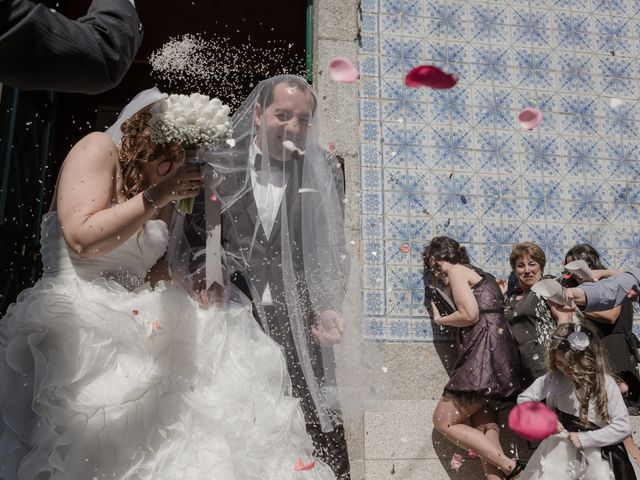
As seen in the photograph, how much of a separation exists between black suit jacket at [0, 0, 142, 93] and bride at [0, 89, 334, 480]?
713mm

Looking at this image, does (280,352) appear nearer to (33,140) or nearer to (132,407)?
(132,407)

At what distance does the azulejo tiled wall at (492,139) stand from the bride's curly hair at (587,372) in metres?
0.99

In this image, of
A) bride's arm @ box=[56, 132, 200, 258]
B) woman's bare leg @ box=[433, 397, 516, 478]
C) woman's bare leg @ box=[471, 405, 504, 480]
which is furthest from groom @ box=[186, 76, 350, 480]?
woman's bare leg @ box=[471, 405, 504, 480]

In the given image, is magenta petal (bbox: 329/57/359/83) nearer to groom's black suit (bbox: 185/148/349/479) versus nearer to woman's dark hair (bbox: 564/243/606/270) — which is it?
woman's dark hair (bbox: 564/243/606/270)

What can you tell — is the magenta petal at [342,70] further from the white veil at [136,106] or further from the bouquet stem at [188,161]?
the bouquet stem at [188,161]

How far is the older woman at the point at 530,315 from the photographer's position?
4.43 meters

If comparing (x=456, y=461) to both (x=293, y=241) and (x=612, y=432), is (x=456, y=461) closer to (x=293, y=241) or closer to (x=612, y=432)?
(x=612, y=432)

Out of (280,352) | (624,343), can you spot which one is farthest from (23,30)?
(624,343)

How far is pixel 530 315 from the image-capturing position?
4.54 metres

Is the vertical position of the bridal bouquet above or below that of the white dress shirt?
above

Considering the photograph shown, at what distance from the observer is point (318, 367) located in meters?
2.95

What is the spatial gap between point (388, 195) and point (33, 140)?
2439 mm

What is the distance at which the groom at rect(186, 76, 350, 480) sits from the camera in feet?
9.66

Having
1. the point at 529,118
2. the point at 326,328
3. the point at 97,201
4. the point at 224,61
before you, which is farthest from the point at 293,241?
the point at 224,61
